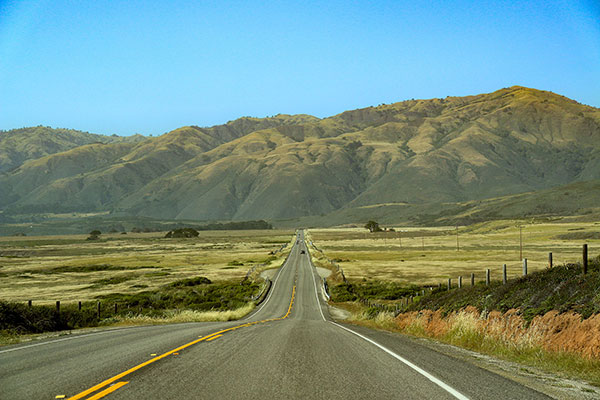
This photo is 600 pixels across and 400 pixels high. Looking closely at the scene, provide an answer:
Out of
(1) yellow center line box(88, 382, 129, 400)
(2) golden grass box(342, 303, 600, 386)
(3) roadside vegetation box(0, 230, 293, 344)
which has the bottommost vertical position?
(3) roadside vegetation box(0, 230, 293, 344)

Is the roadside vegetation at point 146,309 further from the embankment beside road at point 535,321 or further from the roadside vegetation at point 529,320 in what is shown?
the embankment beside road at point 535,321

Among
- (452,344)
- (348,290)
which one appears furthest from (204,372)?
(348,290)

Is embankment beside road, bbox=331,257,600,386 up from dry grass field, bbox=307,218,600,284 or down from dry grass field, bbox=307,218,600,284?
up

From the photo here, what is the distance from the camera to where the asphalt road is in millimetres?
7840

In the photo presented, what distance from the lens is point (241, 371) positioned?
30.8ft

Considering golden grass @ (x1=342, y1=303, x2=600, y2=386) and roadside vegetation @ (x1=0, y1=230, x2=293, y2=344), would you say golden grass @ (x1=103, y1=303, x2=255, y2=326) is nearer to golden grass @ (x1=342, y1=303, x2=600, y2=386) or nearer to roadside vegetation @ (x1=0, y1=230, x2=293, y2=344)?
roadside vegetation @ (x1=0, y1=230, x2=293, y2=344)

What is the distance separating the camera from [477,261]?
95.2 m

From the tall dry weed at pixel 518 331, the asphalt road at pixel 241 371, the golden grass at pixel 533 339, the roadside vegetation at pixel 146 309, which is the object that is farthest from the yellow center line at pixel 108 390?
the roadside vegetation at pixel 146 309

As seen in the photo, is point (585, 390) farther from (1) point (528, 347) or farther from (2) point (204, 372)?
(2) point (204, 372)

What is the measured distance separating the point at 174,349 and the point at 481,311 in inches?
389

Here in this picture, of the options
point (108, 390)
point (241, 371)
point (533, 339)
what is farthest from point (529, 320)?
point (108, 390)

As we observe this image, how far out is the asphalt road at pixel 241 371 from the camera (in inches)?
309

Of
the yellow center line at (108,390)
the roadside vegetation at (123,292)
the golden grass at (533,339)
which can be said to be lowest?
the roadside vegetation at (123,292)

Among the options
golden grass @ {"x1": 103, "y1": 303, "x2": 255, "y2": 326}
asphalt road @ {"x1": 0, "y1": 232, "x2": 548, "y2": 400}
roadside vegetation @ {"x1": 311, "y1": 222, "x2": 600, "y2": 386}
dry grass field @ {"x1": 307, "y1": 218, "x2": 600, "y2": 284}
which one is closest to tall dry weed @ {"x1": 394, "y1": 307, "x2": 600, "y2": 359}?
roadside vegetation @ {"x1": 311, "y1": 222, "x2": 600, "y2": 386}
